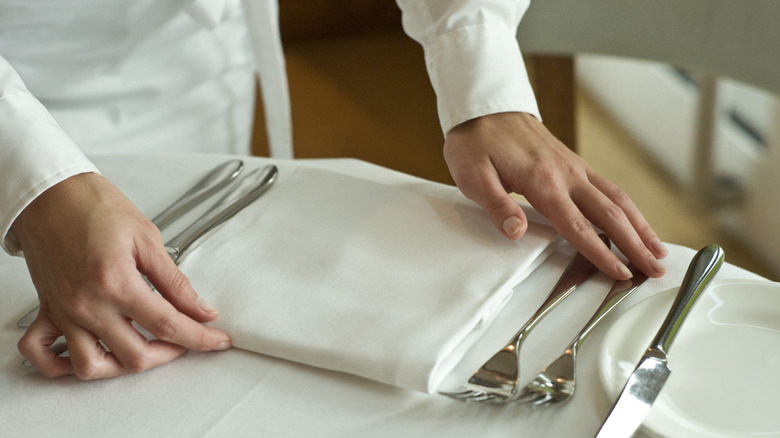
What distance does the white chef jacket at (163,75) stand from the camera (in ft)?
2.00

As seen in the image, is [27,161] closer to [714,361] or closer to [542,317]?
[542,317]

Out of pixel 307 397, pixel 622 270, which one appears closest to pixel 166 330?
pixel 307 397

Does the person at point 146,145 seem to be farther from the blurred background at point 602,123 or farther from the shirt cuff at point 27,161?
the blurred background at point 602,123

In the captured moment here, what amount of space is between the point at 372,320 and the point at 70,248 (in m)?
0.23

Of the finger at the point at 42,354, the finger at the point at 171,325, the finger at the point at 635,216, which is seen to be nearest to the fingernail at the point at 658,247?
the finger at the point at 635,216

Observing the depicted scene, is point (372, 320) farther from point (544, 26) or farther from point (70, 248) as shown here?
point (544, 26)

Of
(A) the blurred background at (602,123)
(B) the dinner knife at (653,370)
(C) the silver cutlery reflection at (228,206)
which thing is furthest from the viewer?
(A) the blurred background at (602,123)

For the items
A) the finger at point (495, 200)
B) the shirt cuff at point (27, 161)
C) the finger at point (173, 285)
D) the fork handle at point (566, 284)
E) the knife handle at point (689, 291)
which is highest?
the shirt cuff at point (27, 161)

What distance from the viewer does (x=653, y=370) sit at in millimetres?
426

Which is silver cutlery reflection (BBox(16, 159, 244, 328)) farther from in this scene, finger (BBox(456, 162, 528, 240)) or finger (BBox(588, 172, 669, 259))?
finger (BBox(588, 172, 669, 259))

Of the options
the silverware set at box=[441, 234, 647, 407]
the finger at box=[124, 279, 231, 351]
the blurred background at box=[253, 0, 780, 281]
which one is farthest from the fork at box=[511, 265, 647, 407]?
the blurred background at box=[253, 0, 780, 281]

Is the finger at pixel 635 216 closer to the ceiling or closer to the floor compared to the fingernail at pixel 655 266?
closer to the ceiling

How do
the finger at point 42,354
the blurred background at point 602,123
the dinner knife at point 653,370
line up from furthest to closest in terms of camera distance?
the blurred background at point 602,123 < the finger at point 42,354 < the dinner knife at point 653,370

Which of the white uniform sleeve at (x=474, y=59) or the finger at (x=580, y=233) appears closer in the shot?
the finger at (x=580, y=233)
